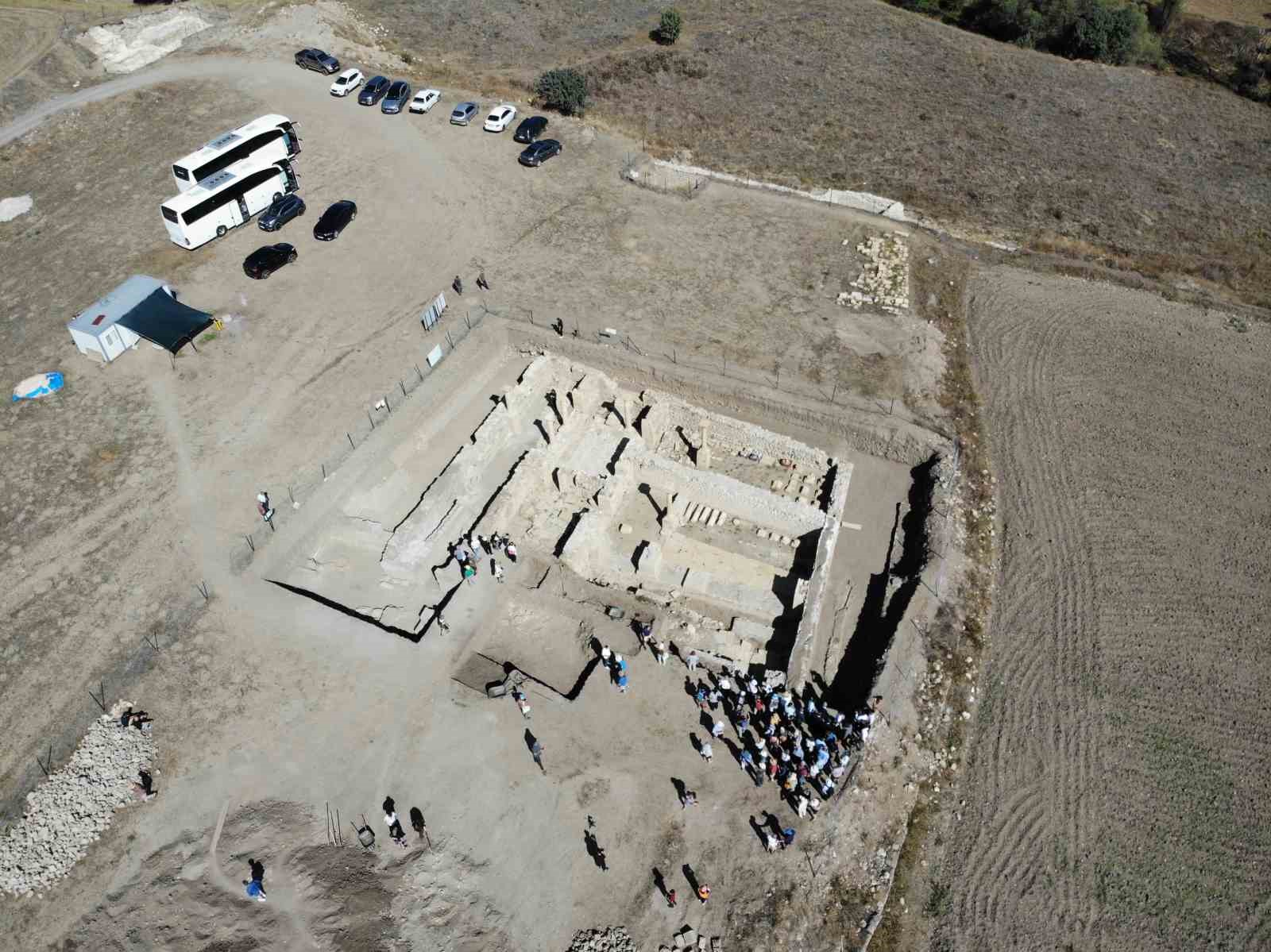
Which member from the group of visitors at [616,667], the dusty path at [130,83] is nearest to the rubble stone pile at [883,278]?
the group of visitors at [616,667]

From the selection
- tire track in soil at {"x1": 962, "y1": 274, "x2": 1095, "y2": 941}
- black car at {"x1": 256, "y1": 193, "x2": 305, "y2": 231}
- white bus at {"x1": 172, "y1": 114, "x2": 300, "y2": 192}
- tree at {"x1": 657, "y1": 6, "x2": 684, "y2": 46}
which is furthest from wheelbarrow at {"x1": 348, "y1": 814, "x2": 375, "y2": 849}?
tree at {"x1": 657, "y1": 6, "x2": 684, "y2": 46}

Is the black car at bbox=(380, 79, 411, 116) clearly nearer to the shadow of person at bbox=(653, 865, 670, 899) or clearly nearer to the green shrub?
the shadow of person at bbox=(653, 865, 670, 899)

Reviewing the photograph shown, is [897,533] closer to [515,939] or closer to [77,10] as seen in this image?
[515,939]

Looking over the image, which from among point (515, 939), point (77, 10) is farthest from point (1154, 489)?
point (77, 10)

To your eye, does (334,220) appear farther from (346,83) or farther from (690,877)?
(690,877)

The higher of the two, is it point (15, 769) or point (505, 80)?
point (505, 80)
